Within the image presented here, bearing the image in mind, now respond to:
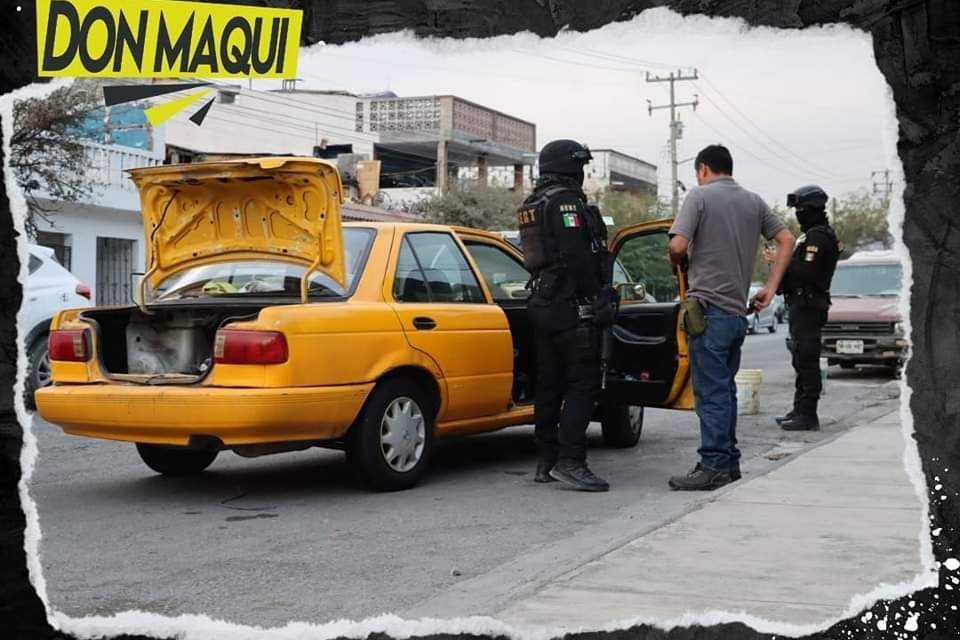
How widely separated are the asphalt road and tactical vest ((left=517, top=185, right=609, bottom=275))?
1325 mm

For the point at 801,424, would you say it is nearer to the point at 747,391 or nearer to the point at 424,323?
the point at 747,391

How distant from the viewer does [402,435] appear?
604 centimetres

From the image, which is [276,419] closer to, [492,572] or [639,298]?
[492,572]

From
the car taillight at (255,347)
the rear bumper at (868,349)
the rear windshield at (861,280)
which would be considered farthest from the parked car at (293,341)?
the rear windshield at (861,280)

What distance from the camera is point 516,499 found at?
598cm

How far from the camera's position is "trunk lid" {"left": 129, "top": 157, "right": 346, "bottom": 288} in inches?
209

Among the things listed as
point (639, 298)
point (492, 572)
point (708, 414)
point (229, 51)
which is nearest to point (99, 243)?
point (639, 298)

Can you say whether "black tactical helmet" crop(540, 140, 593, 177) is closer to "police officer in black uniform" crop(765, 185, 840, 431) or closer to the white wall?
"police officer in black uniform" crop(765, 185, 840, 431)

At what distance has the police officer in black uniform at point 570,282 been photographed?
19.2 ft

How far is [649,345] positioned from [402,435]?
6.27 ft

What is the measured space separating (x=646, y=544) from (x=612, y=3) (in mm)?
2936

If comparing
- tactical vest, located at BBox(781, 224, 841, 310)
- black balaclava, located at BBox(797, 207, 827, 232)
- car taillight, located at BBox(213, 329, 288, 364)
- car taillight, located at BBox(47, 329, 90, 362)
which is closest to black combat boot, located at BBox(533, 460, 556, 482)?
car taillight, located at BBox(213, 329, 288, 364)

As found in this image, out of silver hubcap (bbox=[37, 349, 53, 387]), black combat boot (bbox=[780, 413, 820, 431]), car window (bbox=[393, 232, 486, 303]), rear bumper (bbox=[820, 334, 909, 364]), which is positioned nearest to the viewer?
car window (bbox=[393, 232, 486, 303])

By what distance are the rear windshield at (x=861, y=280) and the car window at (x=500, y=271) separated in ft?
34.1
